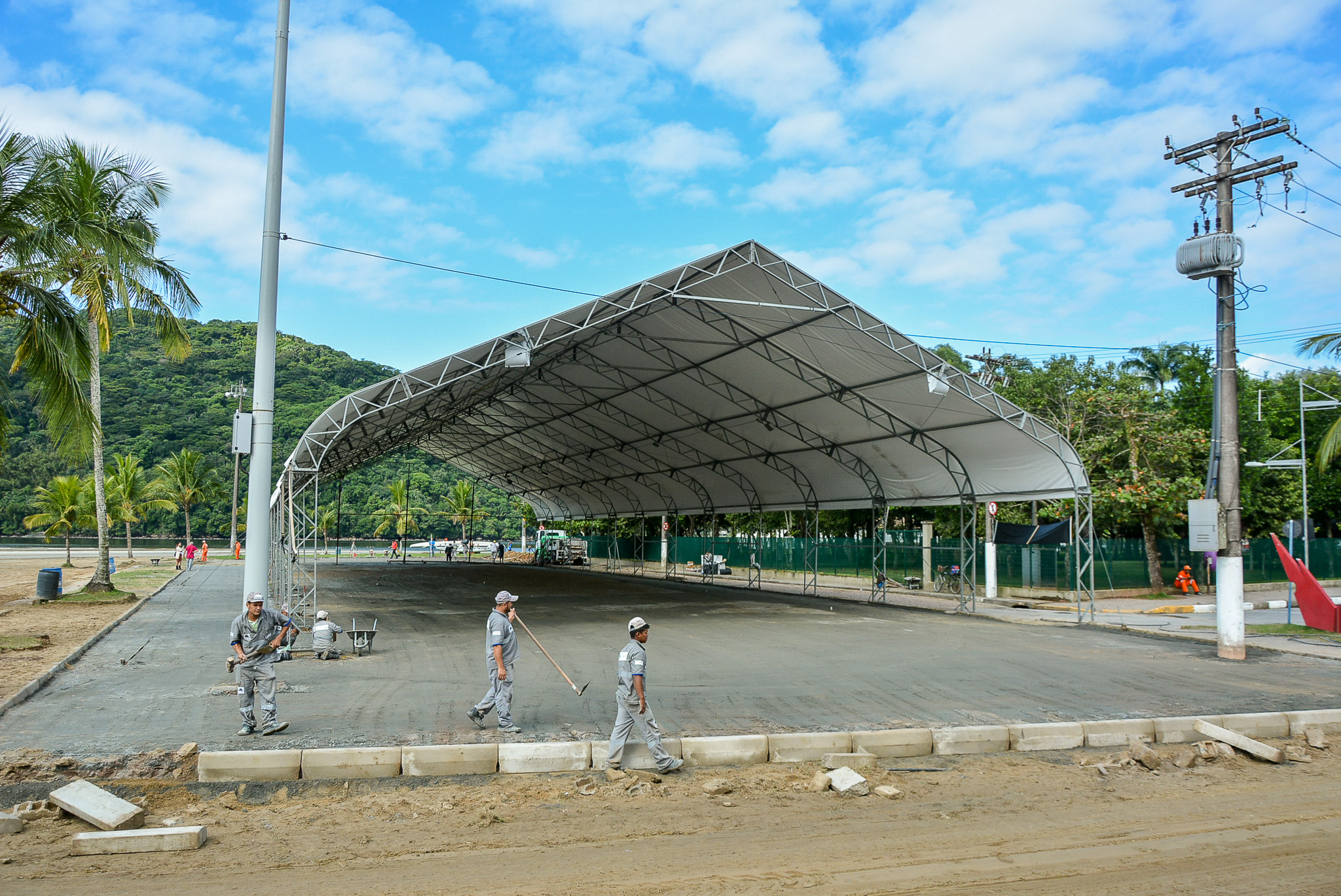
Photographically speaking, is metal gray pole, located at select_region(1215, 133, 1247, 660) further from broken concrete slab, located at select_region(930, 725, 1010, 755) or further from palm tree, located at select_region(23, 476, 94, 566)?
palm tree, located at select_region(23, 476, 94, 566)

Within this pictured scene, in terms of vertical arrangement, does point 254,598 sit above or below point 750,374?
below

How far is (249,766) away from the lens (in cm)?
672

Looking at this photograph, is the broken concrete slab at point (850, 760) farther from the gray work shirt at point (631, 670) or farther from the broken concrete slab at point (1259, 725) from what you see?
the broken concrete slab at point (1259, 725)

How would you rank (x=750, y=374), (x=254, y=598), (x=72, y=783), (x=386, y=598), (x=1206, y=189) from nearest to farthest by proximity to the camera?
(x=72, y=783) < (x=254, y=598) < (x=1206, y=189) < (x=750, y=374) < (x=386, y=598)

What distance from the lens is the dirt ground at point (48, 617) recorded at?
38.5 feet

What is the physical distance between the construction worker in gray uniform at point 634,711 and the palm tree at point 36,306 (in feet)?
35.0

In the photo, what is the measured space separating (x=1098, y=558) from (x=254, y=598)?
30144mm

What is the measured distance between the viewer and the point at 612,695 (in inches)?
399

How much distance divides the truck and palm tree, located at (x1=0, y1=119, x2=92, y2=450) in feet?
135

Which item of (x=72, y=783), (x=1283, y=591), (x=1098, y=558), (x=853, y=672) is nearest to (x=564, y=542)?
(x=1098, y=558)

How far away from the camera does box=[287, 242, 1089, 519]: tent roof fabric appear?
18328mm

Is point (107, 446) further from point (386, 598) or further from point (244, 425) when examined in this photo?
point (244, 425)

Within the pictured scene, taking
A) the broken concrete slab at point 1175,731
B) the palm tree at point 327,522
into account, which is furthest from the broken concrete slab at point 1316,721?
the palm tree at point 327,522

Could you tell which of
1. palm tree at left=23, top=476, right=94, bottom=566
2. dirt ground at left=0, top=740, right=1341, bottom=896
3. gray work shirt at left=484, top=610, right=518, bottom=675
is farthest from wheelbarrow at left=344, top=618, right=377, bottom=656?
palm tree at left=23, top=476, right=94, bottom=566
